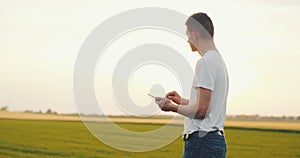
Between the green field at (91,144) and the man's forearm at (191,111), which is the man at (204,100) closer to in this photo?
the man's forearm at (191,111)

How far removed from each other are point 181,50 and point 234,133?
1996 cm

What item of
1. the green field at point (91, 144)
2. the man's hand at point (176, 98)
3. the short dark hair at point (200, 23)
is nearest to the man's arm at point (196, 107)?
the man's hand at point (176, 98)

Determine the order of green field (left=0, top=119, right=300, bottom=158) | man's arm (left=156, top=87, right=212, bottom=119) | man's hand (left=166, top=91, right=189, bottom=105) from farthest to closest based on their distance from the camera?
green field (left=0, top=119, right=300, bottom=158) → man's hand (left=166, top=91, right=189, bottom=105) → man's arm (left=156, top=87, right=212, bottom=119)

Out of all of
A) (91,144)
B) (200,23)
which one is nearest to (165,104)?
(200,23)

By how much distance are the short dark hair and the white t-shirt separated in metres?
0.12

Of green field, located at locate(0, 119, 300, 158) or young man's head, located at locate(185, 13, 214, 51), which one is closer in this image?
young man's head, located at locate(185, 13, 214, 51)

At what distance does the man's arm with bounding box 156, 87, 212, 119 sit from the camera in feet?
11.3

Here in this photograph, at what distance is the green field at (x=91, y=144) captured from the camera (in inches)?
601

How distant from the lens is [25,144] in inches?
702

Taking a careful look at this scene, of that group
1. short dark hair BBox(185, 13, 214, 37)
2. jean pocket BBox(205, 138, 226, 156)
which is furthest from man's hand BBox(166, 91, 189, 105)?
short dark hair BBox(185, 13, 214, 37)

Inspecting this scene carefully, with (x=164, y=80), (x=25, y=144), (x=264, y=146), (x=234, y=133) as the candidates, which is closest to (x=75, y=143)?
(x=25, y=144)

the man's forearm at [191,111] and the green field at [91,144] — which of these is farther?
the green field at [91,144]

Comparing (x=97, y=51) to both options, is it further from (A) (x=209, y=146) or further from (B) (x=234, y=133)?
(B) (x=234, y=133)

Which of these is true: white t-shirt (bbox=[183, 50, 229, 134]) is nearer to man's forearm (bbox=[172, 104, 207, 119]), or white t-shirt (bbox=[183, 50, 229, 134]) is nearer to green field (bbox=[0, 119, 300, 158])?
man's forearm (bbox=[172, 104, 207, 119])
